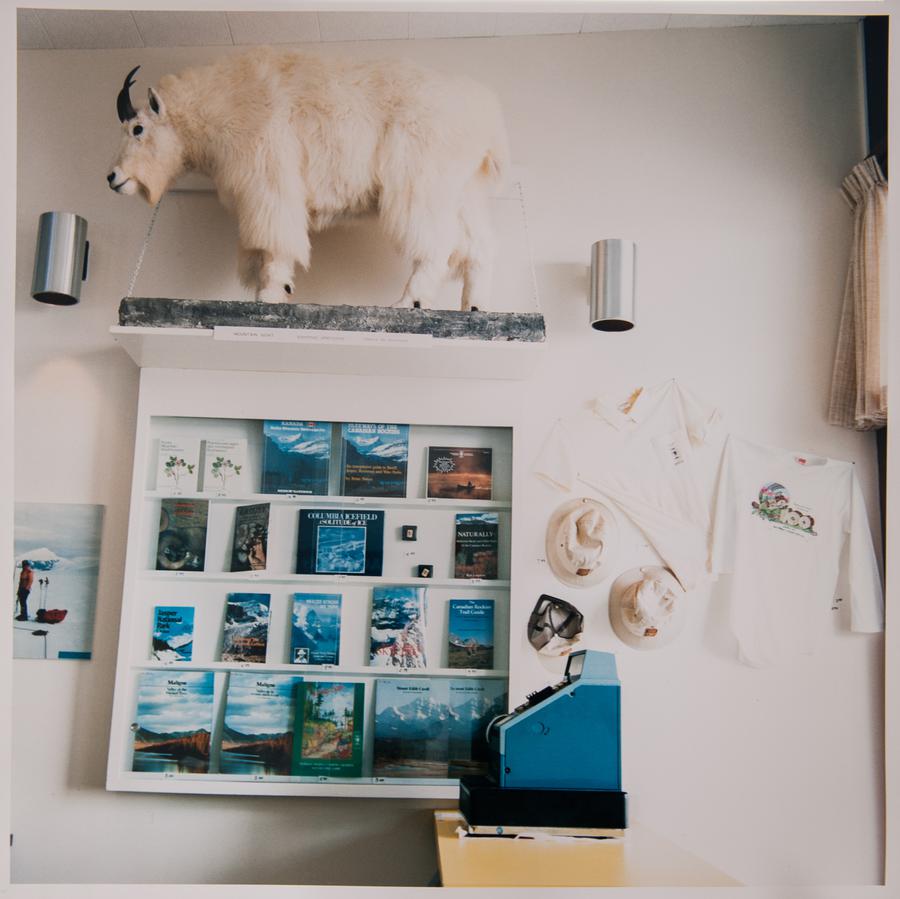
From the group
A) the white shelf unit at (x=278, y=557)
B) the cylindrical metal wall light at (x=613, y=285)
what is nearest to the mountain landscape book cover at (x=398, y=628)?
the white shelf unit at (x=278, y=557)

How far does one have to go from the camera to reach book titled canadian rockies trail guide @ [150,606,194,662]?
2.16 metres

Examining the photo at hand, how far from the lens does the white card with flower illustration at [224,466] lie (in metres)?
2.22

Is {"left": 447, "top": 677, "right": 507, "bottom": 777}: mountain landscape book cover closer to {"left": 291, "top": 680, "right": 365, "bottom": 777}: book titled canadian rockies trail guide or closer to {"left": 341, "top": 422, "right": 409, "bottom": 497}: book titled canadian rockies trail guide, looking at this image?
{"left": 291, "top": 680, "right": 365, "bottom": 777}: book titled canadian rockies trail guide

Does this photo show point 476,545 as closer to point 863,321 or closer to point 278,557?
point 278,557

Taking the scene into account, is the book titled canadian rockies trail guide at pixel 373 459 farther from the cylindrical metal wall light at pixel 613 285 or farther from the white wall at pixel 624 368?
the cylindrical metal wall light at pixel 613 285

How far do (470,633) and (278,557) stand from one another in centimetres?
53

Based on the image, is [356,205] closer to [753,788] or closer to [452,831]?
[452,831]

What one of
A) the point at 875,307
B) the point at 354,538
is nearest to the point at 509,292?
the point at 354,538

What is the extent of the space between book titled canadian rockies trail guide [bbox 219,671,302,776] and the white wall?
0.13 m

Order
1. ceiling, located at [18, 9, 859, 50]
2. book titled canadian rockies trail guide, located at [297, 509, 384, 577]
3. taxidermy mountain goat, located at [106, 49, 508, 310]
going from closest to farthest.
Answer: taxidermy mountain goat, located at [106, 49, 508, 310] → book titled canadian rockies trail guide, located at [297, 509, 384, 577] → ceiling, located at [18, 9, 859, 50]

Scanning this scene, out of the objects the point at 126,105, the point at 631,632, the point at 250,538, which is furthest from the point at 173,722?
the point at 126,105

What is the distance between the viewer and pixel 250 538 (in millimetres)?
2209

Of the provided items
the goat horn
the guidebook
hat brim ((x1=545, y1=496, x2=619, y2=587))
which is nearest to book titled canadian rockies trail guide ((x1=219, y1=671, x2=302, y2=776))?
the guidebook

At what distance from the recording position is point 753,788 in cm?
223
